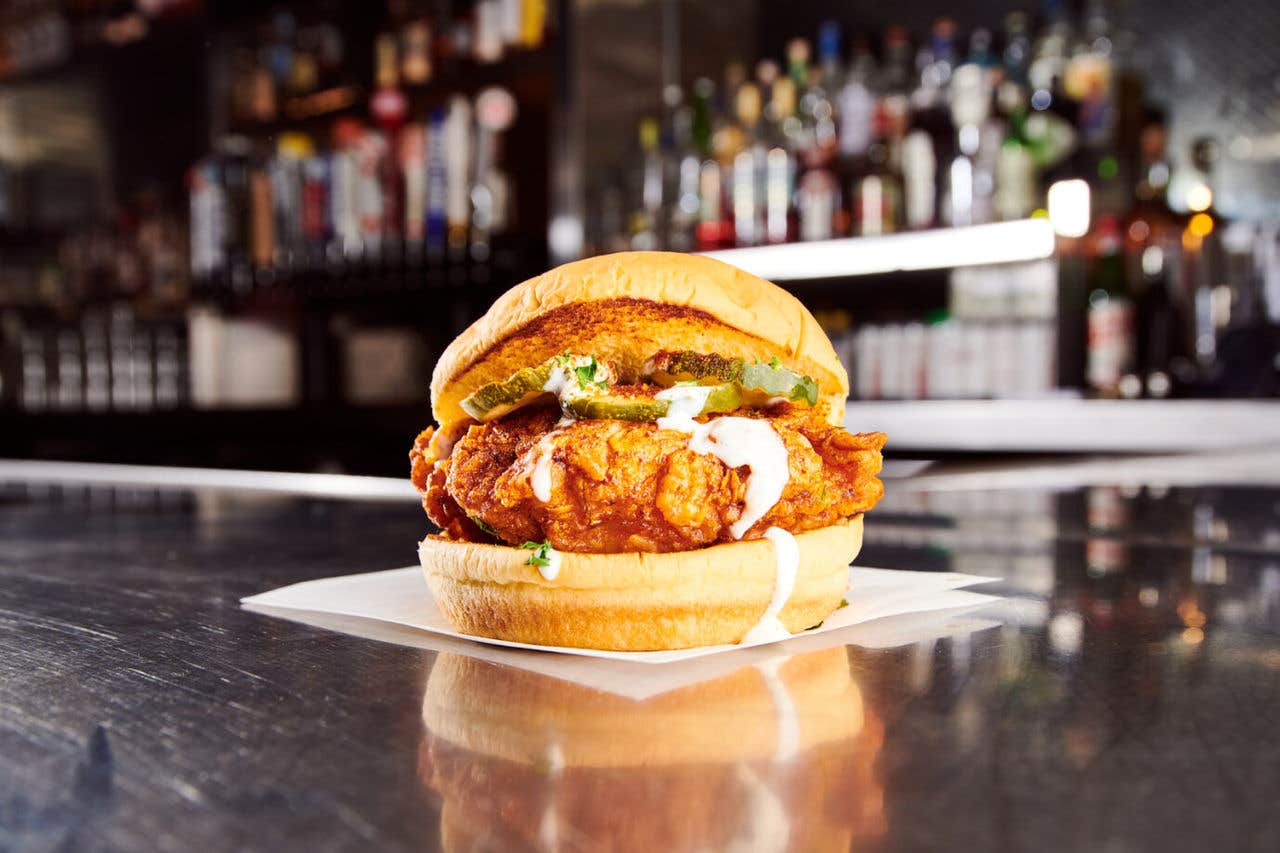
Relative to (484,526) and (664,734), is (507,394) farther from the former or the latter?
(664,734)

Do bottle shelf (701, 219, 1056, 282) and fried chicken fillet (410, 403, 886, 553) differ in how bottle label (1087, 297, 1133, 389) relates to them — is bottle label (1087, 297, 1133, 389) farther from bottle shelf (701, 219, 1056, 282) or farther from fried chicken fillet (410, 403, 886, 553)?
fried chicken fillet (410, 403, 886, 553)

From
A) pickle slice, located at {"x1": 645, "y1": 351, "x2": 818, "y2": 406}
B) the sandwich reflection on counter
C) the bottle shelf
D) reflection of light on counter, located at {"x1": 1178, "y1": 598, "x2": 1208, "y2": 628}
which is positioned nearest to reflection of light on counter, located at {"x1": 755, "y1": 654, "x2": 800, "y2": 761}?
the sandwich reflection on counter

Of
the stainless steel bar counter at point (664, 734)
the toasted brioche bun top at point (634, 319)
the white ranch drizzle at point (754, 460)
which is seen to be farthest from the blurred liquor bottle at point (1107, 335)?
the white ranch drizzle at point (754, 460)

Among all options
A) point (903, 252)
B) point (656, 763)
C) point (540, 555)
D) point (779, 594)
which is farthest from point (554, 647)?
point (903, 252)

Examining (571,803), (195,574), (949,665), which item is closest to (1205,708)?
(949,665)

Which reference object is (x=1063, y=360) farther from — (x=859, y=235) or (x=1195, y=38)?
(x=1195, y=38)

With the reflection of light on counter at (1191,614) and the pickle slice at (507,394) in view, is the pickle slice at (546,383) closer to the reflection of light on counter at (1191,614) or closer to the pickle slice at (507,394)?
the pickle slice at (507,394)

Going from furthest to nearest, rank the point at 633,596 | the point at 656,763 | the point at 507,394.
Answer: the point at 507,394 < the point at 633,596 < the point at 656,763
